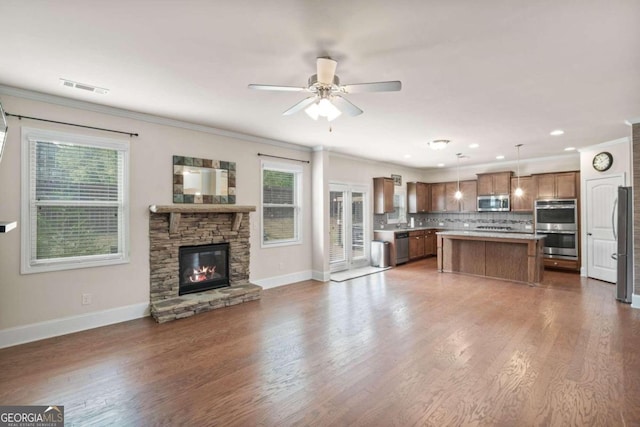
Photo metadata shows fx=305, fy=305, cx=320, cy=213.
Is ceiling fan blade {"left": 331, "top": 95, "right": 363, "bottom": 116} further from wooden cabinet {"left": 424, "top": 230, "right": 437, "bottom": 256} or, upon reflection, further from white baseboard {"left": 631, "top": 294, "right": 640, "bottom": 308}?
wooden cabinet {"left": 424, "top": 230, "right": 437, "bottom": 256}

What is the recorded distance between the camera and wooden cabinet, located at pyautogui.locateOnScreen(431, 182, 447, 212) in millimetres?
9289

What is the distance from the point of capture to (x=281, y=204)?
5.96 meters

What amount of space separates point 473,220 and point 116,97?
893 centimetres

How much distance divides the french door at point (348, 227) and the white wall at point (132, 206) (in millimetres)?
1654

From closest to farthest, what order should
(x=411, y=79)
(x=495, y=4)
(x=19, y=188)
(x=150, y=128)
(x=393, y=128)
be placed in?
(x=495, y=4), (x=411, y=79), (x=19, y=188), (x=150, y=128), (x=393, y=128)

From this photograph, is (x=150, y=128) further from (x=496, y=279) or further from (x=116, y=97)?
(x=496, y=279)

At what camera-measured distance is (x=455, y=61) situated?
8.72 ft

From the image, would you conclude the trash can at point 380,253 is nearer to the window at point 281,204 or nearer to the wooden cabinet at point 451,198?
the window at point 281,204

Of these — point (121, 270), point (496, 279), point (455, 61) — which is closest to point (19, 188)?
point (121, 270)

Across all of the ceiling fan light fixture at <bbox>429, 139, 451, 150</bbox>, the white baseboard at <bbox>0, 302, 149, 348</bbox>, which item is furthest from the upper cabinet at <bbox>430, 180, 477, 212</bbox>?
the white baseboard at <bbox>0, 302, 149, 348</bbox>

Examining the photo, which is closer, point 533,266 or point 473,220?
point 533,266

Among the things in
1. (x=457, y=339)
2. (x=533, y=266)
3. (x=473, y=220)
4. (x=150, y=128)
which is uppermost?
(x=150, y=128)

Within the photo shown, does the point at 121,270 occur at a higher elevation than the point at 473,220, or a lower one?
lower

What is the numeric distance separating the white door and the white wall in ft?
20.6
